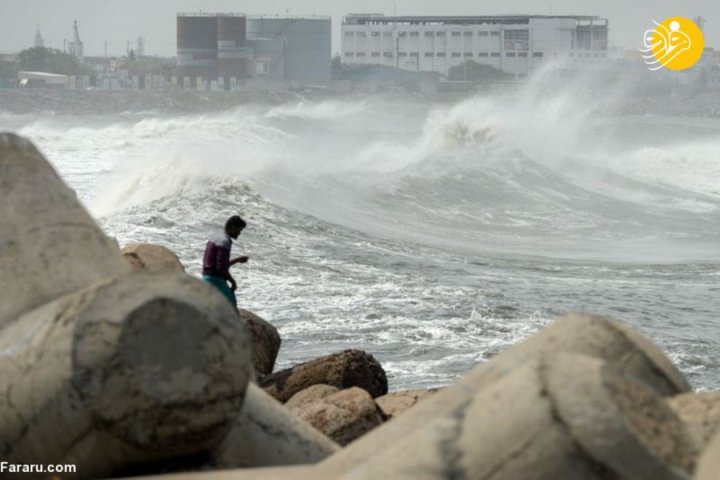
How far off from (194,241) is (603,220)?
10.0m

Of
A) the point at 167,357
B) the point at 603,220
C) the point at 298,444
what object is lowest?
the point at 603,220

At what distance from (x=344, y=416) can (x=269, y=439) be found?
1.31 meters

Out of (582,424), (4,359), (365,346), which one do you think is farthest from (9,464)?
(365,346)

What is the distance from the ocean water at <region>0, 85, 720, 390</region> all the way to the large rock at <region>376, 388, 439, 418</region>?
3.76 m

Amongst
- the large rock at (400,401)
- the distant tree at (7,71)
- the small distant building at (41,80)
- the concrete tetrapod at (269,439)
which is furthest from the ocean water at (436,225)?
the distant tree at (7,71)

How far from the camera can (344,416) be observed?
567 cm

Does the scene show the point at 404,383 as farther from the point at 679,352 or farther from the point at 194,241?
the point at 194,241

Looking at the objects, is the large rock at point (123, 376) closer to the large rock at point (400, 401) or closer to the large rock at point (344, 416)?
the large rock at point (344, 416)

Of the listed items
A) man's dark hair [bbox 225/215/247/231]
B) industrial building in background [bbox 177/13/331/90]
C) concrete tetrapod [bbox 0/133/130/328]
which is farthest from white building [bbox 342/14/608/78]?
concrete tetrapod [bbox 0/133/130/328]

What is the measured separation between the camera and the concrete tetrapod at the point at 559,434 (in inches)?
115

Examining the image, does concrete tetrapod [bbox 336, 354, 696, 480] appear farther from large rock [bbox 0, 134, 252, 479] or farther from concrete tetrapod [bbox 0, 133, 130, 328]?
concrete tetrapod [bbox 0, 133, 130, 328]

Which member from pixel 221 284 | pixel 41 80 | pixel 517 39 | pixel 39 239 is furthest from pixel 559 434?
pixel 517 39

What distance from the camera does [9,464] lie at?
13.7ft

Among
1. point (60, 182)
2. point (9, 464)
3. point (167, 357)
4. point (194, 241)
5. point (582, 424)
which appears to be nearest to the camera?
point (582, 424)
